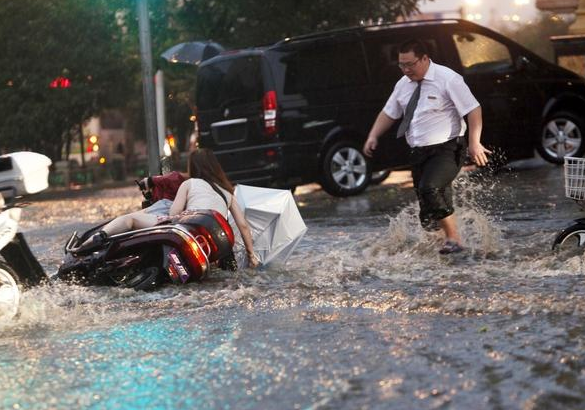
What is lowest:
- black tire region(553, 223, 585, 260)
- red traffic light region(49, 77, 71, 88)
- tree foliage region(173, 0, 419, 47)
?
black tire region(553, 223, 585, 260)

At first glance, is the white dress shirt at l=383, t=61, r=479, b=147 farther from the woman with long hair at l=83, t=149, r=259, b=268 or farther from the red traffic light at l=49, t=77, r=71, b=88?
the red traffic light at l=49, t=77, r=71, b=88

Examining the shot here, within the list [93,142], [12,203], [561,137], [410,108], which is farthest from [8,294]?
[93,142]

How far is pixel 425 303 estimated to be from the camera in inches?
256

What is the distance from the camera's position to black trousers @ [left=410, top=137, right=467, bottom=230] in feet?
28.4

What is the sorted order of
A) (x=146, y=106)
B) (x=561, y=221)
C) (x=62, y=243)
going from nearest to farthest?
1. (x=561, y=221)
2. (x=62, y=243)
3. (x=146, y=106)

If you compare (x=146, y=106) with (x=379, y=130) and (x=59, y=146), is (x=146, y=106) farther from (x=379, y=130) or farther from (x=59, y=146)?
(x=59, y=146)

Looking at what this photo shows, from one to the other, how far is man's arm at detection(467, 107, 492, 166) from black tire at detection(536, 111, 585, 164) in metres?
7.48

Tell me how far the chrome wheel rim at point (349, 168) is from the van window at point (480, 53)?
186 centimetres

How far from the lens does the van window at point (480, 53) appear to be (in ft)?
49.7

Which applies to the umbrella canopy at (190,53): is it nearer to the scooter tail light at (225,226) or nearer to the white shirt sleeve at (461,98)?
the white shirt sleeve at (461,98)

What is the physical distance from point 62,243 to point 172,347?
6.49 metres

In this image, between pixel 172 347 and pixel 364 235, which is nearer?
pixel 172 347

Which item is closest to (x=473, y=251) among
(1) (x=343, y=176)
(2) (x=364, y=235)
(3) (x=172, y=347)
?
(2) (x=364, y=235)

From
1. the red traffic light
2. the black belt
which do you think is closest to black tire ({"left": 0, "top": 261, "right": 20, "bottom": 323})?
the black belt
